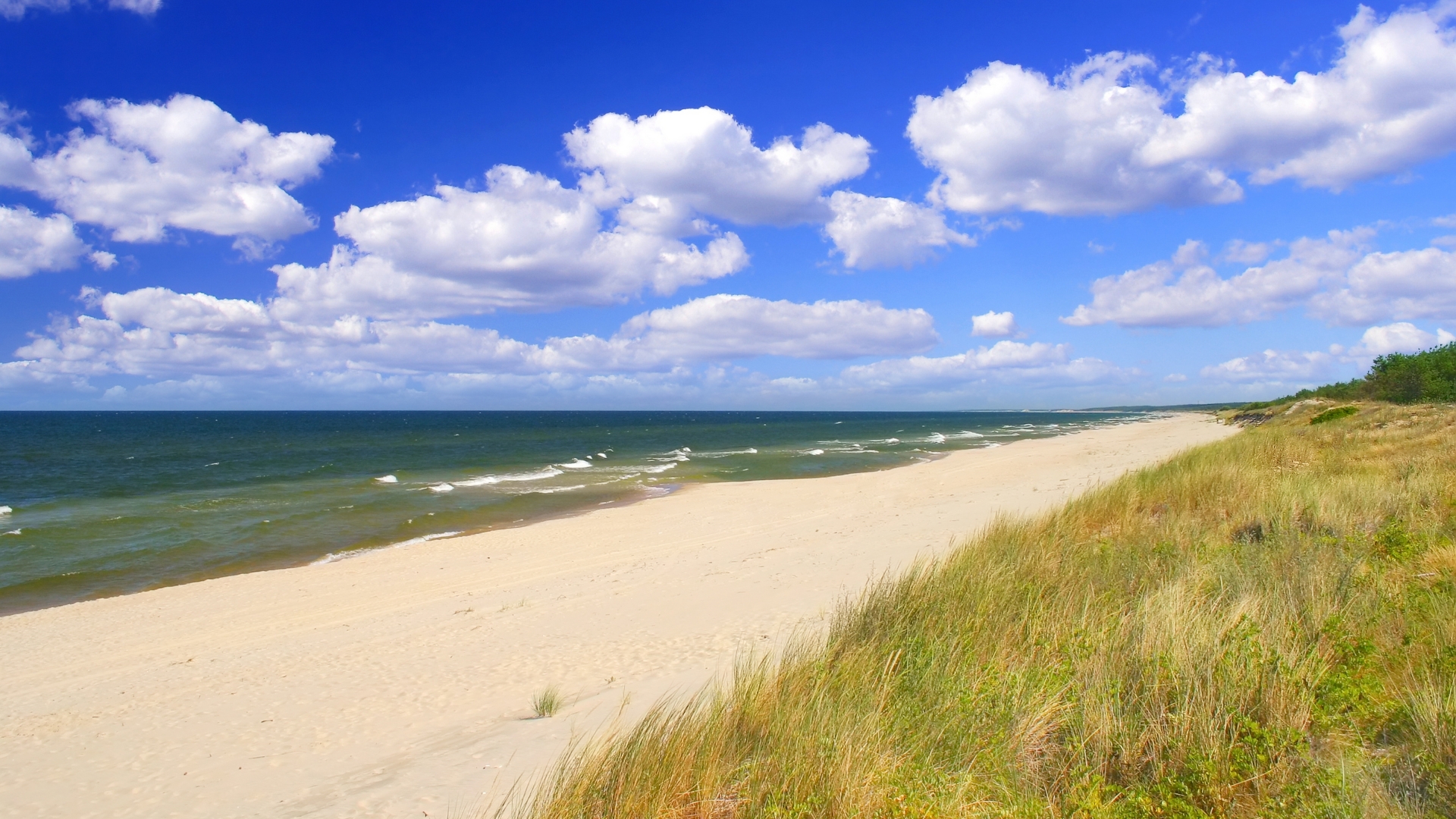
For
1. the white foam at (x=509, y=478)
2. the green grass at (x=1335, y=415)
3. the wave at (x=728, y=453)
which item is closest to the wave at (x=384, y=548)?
the white foam at (x=509, y=478)

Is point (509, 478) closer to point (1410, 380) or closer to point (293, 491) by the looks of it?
point (293, 491)

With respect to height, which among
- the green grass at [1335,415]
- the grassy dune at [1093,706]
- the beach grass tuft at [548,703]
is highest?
the green grass at [1335,415]

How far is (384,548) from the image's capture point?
2042 centimetres

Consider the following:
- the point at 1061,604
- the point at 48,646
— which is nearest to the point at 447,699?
the point at 1061,604

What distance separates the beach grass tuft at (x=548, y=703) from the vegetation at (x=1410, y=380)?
40.2 m

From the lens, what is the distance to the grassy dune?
11.7ft

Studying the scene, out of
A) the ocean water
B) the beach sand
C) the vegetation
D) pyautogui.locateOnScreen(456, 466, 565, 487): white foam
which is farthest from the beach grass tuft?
the vegetation

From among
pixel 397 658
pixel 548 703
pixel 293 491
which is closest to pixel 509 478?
pixel 293 491

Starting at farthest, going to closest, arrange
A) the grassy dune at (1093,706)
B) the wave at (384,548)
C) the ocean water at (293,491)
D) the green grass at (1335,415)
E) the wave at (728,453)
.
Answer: the wave at (728,453) → the green grass at (1335,415) → the ocean water at (293,491) → the wave at (384,548) → the grassy dune at (1093,706)

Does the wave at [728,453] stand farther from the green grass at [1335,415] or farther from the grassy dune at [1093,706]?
the grassy dune at [1093,706]

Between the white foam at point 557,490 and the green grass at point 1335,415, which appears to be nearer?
the green grass at point 1335,415

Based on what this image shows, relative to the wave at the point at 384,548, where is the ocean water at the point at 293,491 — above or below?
above

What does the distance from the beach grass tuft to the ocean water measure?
14.9m

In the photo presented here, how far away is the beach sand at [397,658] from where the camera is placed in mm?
5656
